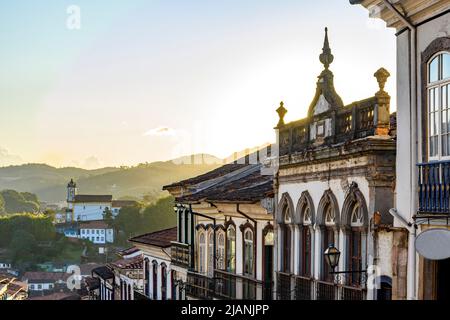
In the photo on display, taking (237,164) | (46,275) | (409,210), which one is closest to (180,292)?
(237,164)

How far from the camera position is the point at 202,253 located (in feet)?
101

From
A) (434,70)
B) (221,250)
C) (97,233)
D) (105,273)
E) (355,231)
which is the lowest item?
(97,233)

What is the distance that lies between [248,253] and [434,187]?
40.0 feet

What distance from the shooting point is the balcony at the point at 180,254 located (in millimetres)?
32375

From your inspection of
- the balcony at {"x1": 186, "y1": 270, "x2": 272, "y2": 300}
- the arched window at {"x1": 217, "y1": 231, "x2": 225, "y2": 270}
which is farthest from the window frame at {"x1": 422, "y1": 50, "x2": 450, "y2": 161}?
the arched window at {"x1": 217, "y1": 231, "x2": 225, "y2": 270}

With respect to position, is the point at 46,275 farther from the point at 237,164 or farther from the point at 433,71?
the point at 433,71

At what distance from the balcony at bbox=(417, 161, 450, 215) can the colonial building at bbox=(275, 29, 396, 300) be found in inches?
68.5

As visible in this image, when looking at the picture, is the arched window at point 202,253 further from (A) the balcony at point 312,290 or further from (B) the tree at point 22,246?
(B) the tree at point 22,246

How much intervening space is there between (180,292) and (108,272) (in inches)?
783

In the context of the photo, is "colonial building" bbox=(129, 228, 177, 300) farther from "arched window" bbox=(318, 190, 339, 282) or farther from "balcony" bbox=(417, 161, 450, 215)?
"balcony" bbox=(417, 161, 450, 215)

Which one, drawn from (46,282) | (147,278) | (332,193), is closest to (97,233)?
(46,282)

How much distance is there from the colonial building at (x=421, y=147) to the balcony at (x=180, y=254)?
1733 cm

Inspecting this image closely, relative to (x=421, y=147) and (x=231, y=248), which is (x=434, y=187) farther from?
(x=231, y=248)

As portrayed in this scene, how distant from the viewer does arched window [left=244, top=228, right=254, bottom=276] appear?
25469 millimetres
